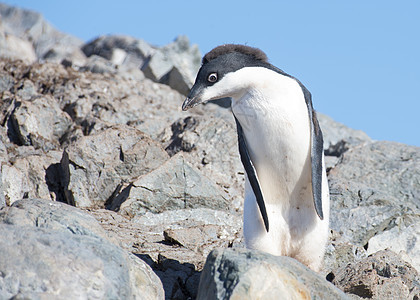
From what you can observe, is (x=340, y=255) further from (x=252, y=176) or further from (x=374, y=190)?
(x=252, y=176)

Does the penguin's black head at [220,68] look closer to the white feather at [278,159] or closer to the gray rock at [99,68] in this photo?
the white feather at [278,159]

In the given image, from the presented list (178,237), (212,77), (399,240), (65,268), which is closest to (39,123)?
(178,237)

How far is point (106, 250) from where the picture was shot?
4.21 m

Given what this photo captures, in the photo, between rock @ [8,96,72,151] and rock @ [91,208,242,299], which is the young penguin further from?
rock @ [8,96,72,151]

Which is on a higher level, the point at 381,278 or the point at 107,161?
the point at 381,278

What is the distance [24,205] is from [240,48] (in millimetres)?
2305

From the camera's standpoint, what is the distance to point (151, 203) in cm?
739

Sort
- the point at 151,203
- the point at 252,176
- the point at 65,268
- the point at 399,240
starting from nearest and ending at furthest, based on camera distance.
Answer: the point at 65,268 < the point at 252,176 < the point at 399,240 < the point at 151,203

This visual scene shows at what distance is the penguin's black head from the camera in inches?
211

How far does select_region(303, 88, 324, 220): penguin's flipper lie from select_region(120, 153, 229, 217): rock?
238 cm

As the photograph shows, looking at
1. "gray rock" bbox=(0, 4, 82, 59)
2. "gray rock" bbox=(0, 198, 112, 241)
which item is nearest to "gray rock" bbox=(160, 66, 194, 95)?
"gray rock" bbox=(0, 198, 112, 241)

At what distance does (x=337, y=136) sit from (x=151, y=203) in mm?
5793

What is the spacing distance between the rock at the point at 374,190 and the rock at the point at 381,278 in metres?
1.52

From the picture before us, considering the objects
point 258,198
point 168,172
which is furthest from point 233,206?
point 258,198
